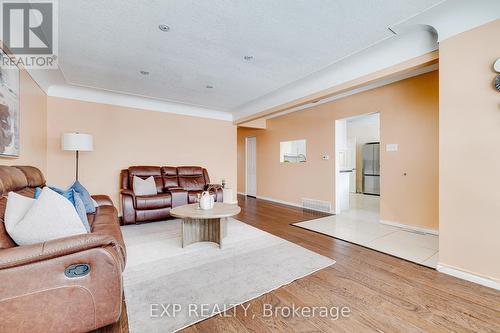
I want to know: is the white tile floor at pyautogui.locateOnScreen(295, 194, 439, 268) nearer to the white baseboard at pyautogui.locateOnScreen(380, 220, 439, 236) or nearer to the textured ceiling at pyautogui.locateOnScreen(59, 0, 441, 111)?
the white baseboard at pyautogui.locateOnScreen(380, 220, 439, 236)

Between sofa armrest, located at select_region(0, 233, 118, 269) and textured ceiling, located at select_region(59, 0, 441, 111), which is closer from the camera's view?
sofa armrest, located at select_region(0, 233, 118, 269)

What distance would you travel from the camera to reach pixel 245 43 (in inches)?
99.1

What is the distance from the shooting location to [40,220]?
4.33ft

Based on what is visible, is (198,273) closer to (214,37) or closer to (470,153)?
(214,37)

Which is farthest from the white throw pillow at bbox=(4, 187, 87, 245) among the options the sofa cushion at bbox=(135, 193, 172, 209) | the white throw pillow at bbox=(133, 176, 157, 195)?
the white throw pillow at bbox=(133, 176, 157, 195)

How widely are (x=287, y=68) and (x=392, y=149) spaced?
2426 mm

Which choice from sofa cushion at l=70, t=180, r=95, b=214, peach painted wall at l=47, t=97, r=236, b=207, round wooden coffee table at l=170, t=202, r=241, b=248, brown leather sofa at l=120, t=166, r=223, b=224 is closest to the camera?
sofa cushion at l=70, t=180, r=95, b=214

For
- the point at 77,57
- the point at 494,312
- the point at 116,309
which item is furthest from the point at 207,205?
the point at 494,312

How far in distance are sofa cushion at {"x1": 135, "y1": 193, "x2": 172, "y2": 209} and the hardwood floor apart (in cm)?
254

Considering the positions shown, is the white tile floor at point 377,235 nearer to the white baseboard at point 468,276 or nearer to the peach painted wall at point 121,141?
the white baseboard at point 468,276

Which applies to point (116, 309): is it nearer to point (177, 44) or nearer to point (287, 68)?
point (177, 44)

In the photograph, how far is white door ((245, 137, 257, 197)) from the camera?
7.25 meters

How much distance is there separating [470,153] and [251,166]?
5.82m

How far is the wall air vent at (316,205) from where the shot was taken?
4.85 meters
